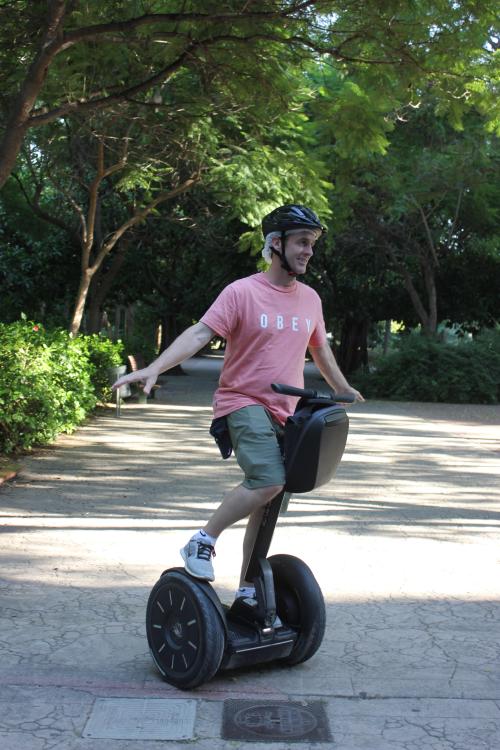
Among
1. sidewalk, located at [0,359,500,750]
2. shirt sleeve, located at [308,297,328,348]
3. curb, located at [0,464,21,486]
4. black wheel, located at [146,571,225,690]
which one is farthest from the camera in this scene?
curb, located at [0,464,21,486]

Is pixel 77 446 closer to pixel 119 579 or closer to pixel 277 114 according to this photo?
pixel 277 114

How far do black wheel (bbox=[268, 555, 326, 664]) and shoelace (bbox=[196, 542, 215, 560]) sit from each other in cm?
39

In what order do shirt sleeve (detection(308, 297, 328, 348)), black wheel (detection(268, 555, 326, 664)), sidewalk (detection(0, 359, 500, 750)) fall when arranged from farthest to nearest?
shirt sleeve (detection(308, 297, 328, 348)) < black wheel (detection(268, 555, 326, 664)) < sidewalk (detection(0, 359, 500, 750))

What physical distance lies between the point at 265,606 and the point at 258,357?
1.06 meters

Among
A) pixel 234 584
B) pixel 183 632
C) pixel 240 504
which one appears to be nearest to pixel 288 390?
pixel 240 504

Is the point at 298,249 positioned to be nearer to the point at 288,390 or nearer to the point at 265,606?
the point at 288,390

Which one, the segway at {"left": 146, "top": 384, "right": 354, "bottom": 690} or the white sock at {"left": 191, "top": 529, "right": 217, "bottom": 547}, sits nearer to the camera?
the segway at {"left": 146, "top": 384, "right": 354, "bottom": 690}

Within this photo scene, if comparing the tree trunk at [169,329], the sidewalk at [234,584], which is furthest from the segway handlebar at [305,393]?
the tree trunk at [169,329]

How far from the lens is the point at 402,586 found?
5527mm

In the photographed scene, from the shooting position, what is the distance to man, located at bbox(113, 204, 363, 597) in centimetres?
393

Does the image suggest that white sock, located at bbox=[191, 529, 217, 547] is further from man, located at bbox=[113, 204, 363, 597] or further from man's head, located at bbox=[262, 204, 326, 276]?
man's head, located at bbox=[262, 204, 326, 276]

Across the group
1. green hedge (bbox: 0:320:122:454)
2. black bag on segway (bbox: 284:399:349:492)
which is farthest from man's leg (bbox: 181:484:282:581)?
green hedge (bbox: 0:320:122:454)

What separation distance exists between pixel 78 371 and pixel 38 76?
14.0 ft

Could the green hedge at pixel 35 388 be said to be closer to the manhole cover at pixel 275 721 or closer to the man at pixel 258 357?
the man at pixel 258 357
